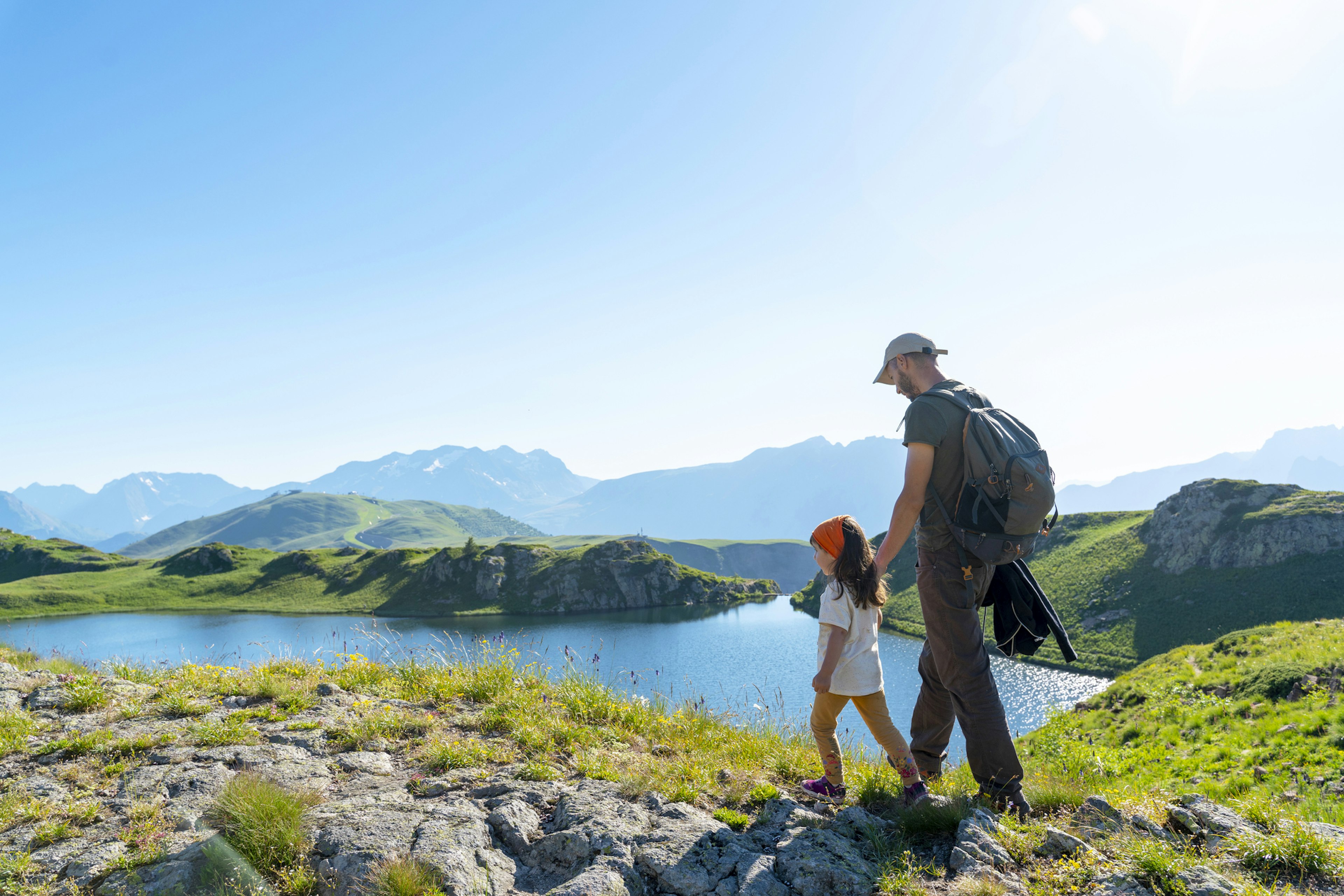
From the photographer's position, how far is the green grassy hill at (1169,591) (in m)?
66.9

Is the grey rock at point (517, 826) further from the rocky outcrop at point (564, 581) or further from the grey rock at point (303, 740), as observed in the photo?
the rocky outcrop at point (564, 581)

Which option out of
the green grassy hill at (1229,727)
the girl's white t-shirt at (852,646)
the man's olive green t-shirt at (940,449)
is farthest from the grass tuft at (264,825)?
the green grassy hill at (1229,727)

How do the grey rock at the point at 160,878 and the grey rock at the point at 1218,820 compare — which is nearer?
the grey rock at the point at 160,878

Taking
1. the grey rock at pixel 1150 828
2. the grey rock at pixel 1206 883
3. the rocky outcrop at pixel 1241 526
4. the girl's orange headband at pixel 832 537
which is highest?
the girl's orange headband at pixel 832 537

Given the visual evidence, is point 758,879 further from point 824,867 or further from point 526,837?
point 526,837

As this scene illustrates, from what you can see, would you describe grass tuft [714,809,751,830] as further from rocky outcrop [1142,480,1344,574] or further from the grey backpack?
rocky outcrop [1142,480,1344,574]

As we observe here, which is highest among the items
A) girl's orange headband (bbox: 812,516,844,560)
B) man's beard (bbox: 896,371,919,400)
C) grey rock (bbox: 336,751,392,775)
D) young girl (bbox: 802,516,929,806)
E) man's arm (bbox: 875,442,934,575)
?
man's beard (bbox: 896,371,919,400)

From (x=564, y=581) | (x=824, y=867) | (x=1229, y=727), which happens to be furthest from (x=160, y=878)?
(x=564, y=581)

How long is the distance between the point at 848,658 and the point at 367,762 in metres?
4.72

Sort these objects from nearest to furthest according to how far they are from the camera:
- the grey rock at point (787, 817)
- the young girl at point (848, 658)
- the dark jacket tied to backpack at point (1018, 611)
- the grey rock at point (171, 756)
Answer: the grey rock at point (787, 817)
the dark jacket tied to backpack at point (1018, 611)
the young girl at point (848, 658)
the grey rock at point (171, 756)

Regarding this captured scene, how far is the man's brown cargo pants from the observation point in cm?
461

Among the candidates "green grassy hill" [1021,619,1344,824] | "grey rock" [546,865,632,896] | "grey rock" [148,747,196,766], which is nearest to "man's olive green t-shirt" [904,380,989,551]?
"green grassy hill" [1021,619,1344,824]

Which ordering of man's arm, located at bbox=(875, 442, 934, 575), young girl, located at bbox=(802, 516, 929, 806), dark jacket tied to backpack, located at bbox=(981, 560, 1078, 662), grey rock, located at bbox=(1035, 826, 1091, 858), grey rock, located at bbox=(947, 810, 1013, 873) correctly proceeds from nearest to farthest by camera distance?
grey rock, located at bbox=(947, 810, 1013, 873) < grey rock, located at bbox=(1035, 826, 1091, 858) < man's arm, located at bbox=(875, 442, 934, 575) < dark jacket tied to backpack, located at bbox=(981, 560, 1078, 662) < young girl, located at bbox=(802, 516, 929, 806)

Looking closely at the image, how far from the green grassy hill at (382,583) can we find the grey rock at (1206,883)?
134886mm
